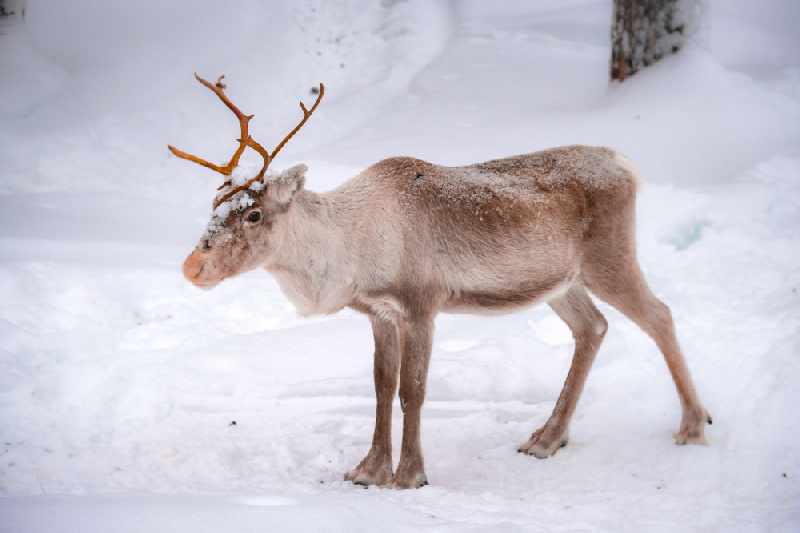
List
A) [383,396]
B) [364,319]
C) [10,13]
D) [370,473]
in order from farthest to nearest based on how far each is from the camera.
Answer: [10,13] < [364,319] < [383,396] < [370,473]

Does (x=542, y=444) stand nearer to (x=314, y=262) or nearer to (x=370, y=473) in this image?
(x=370, y=473)

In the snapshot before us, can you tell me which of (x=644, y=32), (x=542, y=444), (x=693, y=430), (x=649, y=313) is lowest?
(x=542, y=444)

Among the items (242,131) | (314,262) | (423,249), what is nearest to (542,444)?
(423,249)

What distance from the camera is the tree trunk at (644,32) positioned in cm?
795

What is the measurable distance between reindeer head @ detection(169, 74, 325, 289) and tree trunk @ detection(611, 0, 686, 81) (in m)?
5.93

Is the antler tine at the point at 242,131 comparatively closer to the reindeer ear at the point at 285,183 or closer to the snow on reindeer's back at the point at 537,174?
the reindeer ear at the point at 285,183

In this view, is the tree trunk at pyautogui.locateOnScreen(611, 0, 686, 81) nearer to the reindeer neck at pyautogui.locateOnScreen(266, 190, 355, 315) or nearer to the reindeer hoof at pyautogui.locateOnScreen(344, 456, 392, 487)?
the reindeer neck at pyautogui.locateOnScreen(266, 190, 355, 315)

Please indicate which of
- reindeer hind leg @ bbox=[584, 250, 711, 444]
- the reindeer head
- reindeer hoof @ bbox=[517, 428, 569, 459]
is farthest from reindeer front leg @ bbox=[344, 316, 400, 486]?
reindeer hind leg @ bbox=[584, 250, 711, 444]

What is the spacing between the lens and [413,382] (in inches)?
139

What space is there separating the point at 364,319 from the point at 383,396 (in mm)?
2104

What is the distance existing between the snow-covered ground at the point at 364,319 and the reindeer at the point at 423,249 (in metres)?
0.42

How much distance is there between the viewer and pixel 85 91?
10.6 metres

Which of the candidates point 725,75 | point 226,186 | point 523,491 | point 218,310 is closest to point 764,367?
point 523,491

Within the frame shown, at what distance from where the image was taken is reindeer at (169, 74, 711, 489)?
3.41 m
